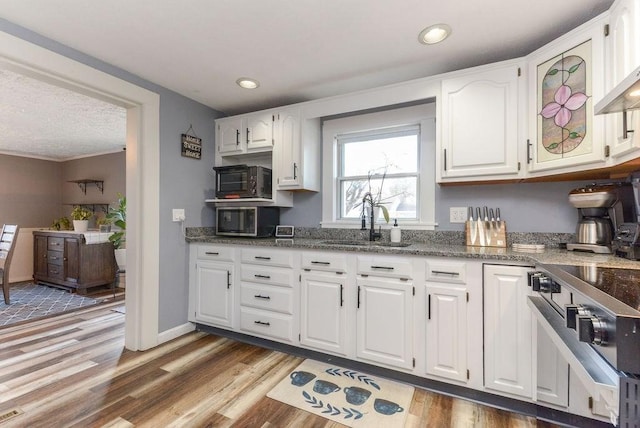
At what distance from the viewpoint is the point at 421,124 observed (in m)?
2.50

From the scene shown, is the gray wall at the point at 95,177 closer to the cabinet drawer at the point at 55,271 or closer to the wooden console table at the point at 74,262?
the wooden console table at the point at 74,262

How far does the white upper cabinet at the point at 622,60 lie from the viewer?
132 centimetres

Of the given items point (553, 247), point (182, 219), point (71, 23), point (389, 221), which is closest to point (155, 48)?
point (71, 23)

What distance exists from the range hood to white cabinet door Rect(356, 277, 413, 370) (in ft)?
4.20

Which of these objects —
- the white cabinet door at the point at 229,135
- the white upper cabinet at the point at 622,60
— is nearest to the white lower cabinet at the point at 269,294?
the white cabinet door at the point at 229,135

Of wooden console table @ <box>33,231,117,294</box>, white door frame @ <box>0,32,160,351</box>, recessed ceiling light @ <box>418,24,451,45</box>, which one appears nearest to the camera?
recessed ceiling light @ <box>418,24,451,45</box>

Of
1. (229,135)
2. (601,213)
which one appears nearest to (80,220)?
(229,135)

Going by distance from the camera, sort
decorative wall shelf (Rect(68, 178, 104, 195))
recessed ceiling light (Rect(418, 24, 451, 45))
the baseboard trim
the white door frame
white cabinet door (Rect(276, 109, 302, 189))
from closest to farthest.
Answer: recessed ceiling light (Rect(418, 24, 451, 45))
the white door frame
the baseboard trim
white cabinet door (Rect(276, 109, 302, 189))
decorative wall shelf (Rect(68, 178, 104, 195))

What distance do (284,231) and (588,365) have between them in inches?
93.5

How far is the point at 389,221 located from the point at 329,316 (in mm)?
958

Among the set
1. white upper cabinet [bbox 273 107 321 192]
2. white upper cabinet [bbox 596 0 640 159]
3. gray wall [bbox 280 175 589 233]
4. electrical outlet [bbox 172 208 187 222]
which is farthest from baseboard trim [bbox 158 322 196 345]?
white upper cabinet [bbox 596 0 640 159]

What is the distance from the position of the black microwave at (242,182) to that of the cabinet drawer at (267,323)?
3.35 ft

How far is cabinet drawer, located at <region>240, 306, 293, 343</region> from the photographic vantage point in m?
2.35

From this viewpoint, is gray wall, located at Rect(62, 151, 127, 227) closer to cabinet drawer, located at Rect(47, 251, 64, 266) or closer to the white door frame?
cabinet drawer, located at Rect(47, 251, 64, 266)
